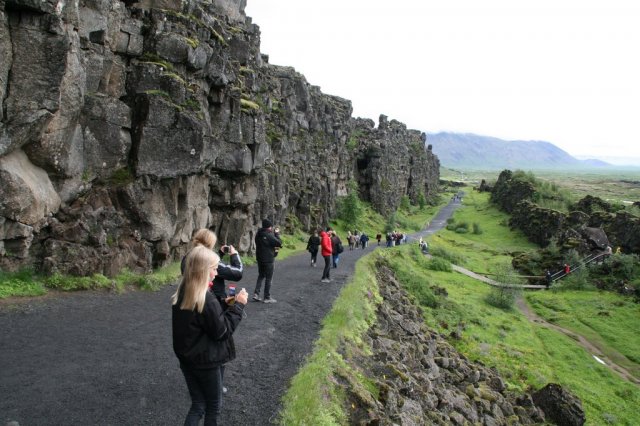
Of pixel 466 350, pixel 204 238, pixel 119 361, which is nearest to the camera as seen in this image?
pixel 204 238

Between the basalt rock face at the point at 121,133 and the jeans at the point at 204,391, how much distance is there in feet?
42.1

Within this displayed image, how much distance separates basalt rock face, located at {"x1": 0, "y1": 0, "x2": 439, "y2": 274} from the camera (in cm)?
1622

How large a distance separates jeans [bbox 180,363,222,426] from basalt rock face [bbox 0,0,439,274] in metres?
12.8

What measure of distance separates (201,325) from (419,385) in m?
12.6

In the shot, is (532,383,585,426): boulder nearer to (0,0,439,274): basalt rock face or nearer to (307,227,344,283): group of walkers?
(307,227,344,283): group of walkers

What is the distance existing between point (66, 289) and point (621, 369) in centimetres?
4180

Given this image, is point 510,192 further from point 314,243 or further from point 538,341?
point 314,243

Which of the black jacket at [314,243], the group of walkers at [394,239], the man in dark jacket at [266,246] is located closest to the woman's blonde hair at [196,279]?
the man in dark jacket at [266,246]

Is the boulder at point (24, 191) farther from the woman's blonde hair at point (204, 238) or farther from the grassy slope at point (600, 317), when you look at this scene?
the grassy slope at point (600, 317)

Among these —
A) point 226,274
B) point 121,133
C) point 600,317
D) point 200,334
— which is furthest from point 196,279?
point 600,317

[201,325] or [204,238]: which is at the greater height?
[204,238]

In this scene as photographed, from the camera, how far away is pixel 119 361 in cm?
1227

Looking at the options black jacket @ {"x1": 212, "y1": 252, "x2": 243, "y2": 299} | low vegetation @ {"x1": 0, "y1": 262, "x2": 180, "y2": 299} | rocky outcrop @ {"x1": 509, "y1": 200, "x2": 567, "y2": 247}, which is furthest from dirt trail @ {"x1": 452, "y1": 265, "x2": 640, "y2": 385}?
black jacket @ {"x1": 212, "y1": 252, "x2": 243, "y2": 299}

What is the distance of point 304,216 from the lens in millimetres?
61500
